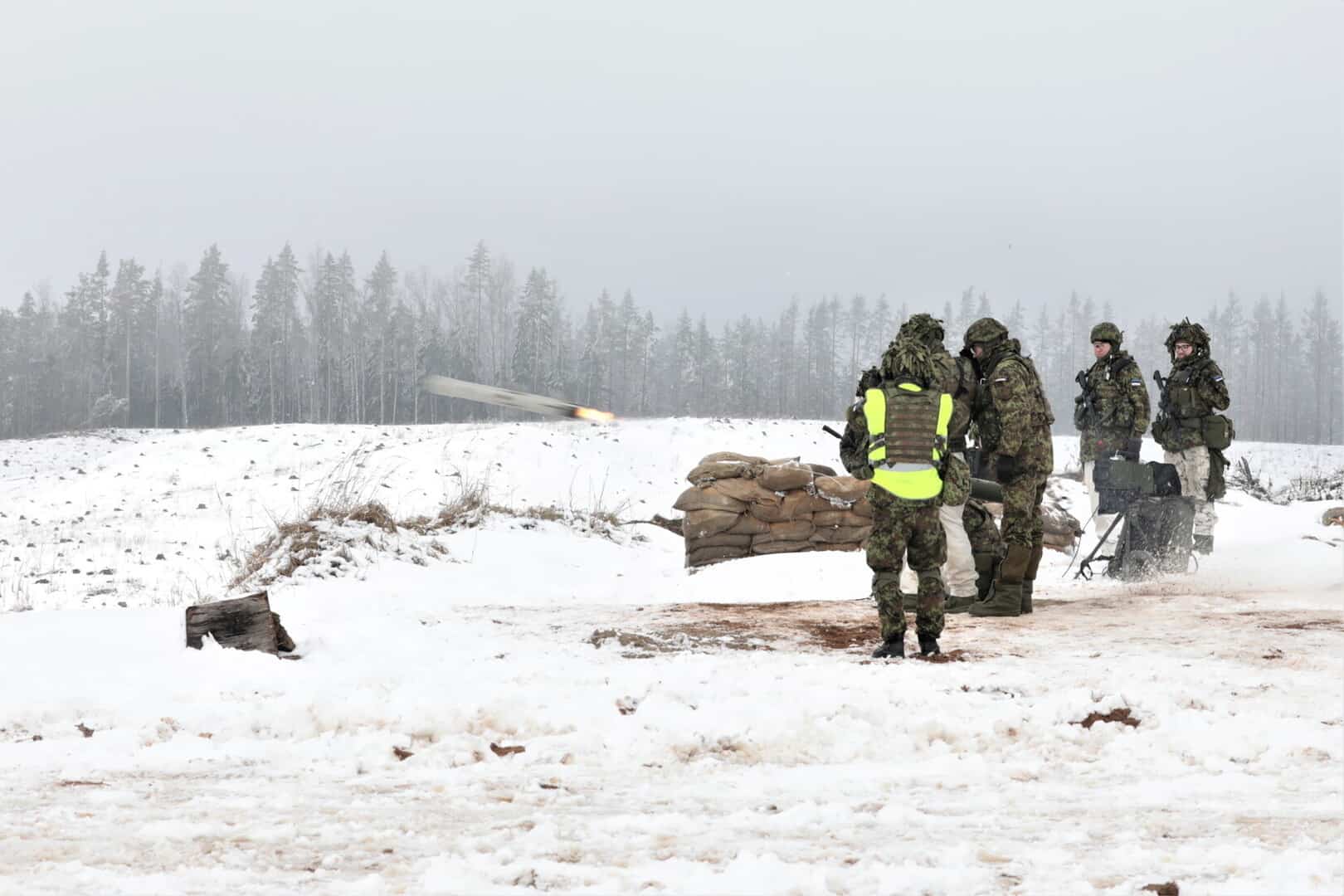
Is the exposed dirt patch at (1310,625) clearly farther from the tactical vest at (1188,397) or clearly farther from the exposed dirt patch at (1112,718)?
the tactical vest at (1188,397)

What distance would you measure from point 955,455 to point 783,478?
5821 millimetres

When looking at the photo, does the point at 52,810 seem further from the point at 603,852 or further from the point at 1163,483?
the point at 1163,483

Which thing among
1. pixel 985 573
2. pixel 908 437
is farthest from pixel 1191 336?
pixel 908 437

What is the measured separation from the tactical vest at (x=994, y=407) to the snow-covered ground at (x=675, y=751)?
143cm

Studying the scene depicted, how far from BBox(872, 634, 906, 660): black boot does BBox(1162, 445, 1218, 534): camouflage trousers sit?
5.64 meters

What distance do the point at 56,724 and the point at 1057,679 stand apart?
4.35 meters

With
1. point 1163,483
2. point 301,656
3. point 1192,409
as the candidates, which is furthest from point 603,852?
point 1192,409

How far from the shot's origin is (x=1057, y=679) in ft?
14.0

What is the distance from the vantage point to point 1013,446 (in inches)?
282

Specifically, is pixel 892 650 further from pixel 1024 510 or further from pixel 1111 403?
pixel 1111 403

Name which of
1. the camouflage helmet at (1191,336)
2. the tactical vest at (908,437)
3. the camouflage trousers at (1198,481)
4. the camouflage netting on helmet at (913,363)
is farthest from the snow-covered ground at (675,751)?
the camouflage helmet at (1191,336)

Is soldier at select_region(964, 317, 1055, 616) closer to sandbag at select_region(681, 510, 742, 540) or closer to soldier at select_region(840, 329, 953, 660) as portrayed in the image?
soldier at select_region(840, 329, 953, 660)

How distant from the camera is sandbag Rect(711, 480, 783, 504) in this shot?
11.5m

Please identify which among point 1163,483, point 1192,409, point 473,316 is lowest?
point 1163,483
